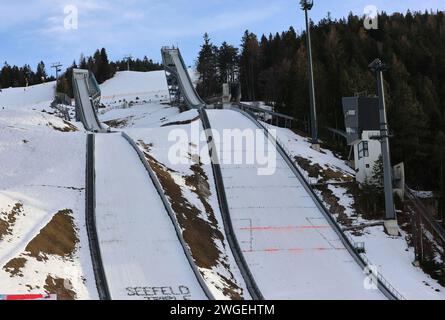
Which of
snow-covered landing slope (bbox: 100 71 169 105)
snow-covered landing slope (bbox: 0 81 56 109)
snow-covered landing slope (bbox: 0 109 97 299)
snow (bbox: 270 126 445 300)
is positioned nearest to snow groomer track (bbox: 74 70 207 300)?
snow-covered landing slope (bbox: 0 109 97 299)

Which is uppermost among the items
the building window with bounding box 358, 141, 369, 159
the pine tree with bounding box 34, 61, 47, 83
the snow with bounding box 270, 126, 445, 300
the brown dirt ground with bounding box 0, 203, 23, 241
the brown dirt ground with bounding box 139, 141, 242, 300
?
the pine tree with bounding box 34, 61, 47, 83

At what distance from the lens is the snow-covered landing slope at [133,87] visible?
293 feet

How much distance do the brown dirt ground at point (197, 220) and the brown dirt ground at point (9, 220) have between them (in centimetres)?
547

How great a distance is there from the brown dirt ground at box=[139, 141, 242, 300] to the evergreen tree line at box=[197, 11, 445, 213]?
10.9 metres

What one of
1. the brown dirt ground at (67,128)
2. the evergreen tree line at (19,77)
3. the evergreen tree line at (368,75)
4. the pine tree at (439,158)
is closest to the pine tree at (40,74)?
the evergreen tree line at (19,77)

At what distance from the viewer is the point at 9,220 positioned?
18.4 metres

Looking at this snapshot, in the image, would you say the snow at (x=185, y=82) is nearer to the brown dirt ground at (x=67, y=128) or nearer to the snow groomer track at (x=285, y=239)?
the brown dirt ground at (x=67, y=128)

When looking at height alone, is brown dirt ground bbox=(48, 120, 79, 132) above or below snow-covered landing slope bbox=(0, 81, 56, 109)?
below

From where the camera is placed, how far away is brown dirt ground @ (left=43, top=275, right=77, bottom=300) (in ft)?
46.7

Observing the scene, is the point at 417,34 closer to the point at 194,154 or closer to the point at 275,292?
the point at 194,154

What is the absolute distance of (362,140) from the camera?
29.2 metres

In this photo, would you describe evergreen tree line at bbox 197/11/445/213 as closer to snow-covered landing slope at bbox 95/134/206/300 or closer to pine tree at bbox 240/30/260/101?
pine tree at bbox 240/30/260/101

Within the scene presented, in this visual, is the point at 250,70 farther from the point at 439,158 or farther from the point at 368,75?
the point at 439,158
